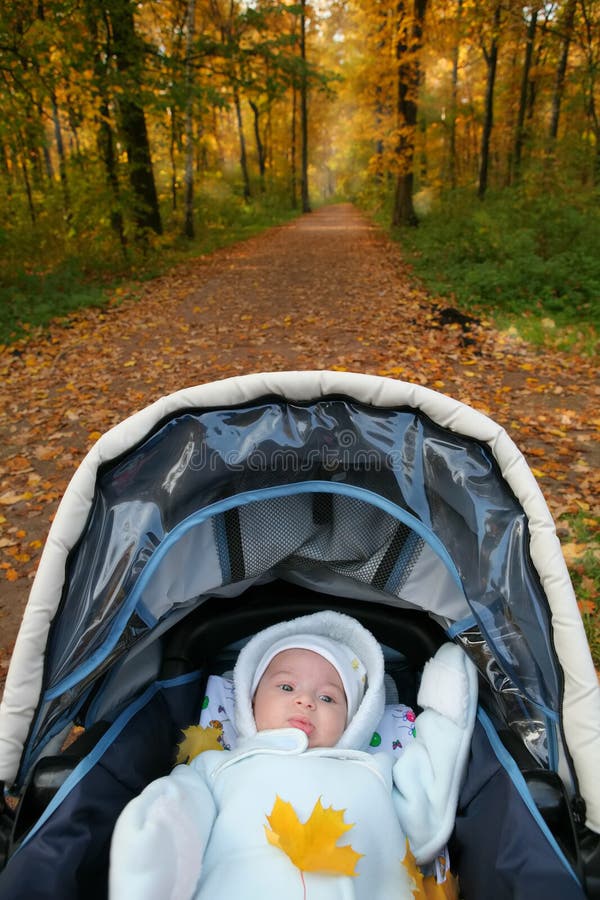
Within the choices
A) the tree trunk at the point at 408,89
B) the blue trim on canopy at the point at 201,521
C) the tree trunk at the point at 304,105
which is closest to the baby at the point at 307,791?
the blue trim on canopy at the point at 201,521

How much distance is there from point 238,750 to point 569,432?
386 cm

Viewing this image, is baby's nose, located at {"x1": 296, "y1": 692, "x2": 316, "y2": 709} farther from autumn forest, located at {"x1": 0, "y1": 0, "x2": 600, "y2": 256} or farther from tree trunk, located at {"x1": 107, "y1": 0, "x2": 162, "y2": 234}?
tree trunk, located at {"x1": 107, "y1": 0, "x2": 162, "y2": 234}

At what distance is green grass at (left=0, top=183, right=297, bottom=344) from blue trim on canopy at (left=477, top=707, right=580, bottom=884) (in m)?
7.15

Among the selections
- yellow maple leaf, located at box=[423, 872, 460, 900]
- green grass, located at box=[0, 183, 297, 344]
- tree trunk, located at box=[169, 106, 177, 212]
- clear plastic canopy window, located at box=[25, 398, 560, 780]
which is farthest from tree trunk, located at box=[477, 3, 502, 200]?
yellow maple leaf, located at box=[423, 872, 460, 900]

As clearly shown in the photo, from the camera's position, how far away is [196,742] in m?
2.07

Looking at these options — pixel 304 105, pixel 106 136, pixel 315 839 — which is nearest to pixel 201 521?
pixel 315 839

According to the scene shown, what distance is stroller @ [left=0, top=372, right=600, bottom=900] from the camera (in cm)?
149

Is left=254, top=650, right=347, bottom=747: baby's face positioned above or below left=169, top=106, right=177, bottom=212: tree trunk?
below

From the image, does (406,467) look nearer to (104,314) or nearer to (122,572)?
(122,572)

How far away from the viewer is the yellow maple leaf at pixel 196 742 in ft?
6.75

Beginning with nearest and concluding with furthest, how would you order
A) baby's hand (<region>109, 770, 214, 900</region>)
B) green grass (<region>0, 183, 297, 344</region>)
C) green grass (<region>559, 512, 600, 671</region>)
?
baby's hand (<region>109, 770, 214, 900</region>), green grass (<region>559, 512, 600, 671</region>), green grass (<region>0, 183, 297, 344</region>)

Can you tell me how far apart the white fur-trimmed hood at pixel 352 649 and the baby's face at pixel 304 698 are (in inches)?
1.7

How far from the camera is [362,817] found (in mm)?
1643

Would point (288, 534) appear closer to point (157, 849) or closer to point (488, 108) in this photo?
point (157, 849)
